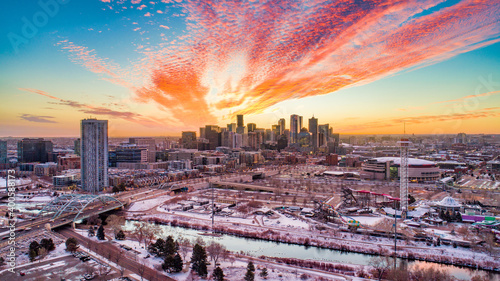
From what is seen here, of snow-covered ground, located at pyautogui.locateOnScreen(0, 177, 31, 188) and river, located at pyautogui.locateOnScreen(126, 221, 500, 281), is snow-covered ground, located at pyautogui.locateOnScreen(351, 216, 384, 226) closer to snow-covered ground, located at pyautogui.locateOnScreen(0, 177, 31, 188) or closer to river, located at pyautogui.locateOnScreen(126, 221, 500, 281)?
river, located at pyautogui.locateOnScreen(126, 221, 500, 281)

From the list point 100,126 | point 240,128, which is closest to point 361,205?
point 100,126

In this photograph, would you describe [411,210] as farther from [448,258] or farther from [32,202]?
[32,202]

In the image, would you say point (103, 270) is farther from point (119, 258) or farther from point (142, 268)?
point (142, 268)

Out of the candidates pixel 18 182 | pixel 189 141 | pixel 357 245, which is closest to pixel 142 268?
pixel 357 245

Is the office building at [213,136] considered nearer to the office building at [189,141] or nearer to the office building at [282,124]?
the office building at [189,141]

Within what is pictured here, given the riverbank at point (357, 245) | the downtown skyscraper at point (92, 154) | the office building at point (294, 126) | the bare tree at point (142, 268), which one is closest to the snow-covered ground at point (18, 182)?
the downtown skyscraper at point (92, 154)

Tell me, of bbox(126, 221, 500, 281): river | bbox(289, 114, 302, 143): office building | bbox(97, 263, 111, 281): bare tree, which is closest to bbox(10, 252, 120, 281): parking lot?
bbox(97, 263, 111, 281): bare tree

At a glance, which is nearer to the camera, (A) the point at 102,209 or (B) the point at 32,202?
(A) the point at 102,209
